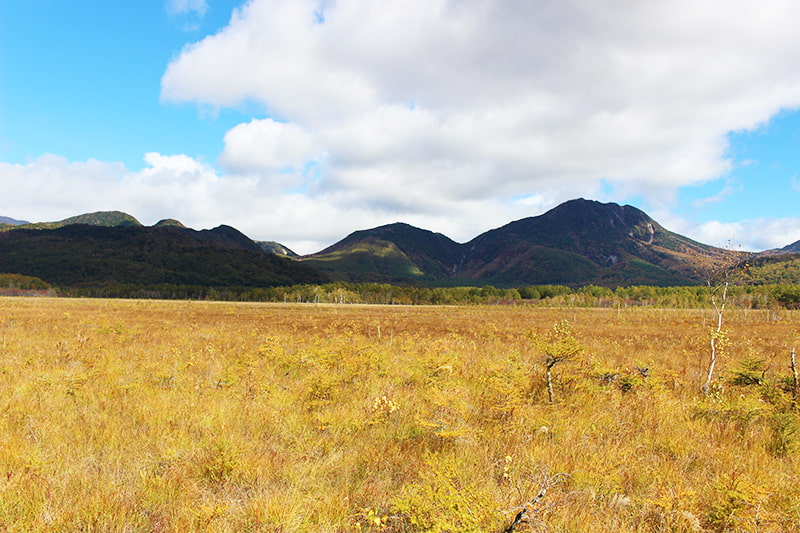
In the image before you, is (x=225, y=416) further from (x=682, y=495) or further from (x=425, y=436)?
(x=682, y=495)

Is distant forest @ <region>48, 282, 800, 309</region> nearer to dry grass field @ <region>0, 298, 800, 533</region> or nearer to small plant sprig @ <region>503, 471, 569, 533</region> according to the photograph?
dry grass field @ <region>0, 298, 800, 533</region>

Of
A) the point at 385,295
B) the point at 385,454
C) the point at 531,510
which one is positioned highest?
the point at 531,510

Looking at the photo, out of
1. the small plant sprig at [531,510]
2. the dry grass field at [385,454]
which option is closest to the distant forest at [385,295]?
the dry grass field at [385,454]

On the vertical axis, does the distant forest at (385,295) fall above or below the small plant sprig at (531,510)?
below

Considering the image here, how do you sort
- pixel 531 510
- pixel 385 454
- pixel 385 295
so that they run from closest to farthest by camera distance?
pixel 531 510, pixel 385 454, pixel 385 295

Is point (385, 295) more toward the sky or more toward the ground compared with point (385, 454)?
more toward the ground

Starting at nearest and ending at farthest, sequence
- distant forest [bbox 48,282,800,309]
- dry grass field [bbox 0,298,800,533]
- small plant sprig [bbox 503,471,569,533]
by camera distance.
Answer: small plant sprig [bbox 503,471,569,533] → dry grass field [bbox 0,298,800,533] → distant forest [bbox 48,282,800,309]

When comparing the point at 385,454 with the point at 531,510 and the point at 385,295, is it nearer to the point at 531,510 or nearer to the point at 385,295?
the point at 531,510

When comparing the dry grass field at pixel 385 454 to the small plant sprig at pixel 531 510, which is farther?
the dry grass field at pixel 385 454

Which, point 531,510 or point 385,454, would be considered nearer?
point 531,510

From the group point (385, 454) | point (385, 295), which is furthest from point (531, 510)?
point (385, 295)

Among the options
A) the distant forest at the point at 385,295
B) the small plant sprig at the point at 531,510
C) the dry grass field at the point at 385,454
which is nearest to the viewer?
the small plant sprig at the point at 531,510

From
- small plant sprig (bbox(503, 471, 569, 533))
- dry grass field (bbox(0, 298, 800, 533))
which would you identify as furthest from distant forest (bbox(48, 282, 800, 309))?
small plant sprig (bbox(503, 471, 569, 533))

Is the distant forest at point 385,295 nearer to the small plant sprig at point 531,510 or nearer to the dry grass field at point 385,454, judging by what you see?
the dry grass field at point 385,454
